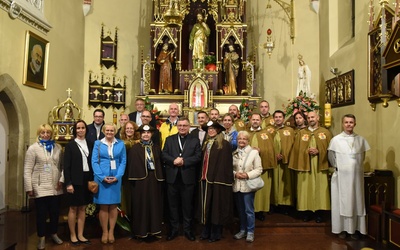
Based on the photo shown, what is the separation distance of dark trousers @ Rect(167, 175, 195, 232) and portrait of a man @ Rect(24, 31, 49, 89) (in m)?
3.86

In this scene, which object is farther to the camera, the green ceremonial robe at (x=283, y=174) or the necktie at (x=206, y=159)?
the green ceremonial robe at (x=283, y=174)

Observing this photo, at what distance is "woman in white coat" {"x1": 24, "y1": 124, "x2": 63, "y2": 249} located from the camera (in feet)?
14.5

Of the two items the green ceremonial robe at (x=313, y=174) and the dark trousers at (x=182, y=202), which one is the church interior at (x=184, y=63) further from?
the dark trousers at (x=182, y=202)

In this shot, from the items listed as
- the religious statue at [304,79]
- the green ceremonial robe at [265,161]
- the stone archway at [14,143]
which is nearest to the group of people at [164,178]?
the green ceremonial robe at [265,161]

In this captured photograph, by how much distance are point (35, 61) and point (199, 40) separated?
4.15 metres

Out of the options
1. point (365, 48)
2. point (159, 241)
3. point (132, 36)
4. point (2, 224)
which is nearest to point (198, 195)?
point (159, 241)

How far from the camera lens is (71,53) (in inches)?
359

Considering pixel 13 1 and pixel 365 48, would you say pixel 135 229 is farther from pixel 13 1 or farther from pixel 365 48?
pixel 365 48

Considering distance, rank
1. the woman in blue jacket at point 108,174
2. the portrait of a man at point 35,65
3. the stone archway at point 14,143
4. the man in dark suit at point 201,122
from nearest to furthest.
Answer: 1. the woman in blue jacket at point 108,174
2. the man in dark suit at point 201,122
3. the stone archway at point 14,143
4. the portrait of a man at point 35,65

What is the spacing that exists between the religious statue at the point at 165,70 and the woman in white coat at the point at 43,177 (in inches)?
202

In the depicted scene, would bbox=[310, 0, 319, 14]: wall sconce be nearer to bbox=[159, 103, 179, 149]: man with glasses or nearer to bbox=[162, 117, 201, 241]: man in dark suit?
bbox=[159, 103, 179, 149]: man with glasses

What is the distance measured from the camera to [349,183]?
5043 mm

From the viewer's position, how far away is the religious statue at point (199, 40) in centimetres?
938

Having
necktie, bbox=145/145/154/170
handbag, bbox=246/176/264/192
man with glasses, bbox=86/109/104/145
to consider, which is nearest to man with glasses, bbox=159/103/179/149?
necktie, bbox=145/145/154/170
